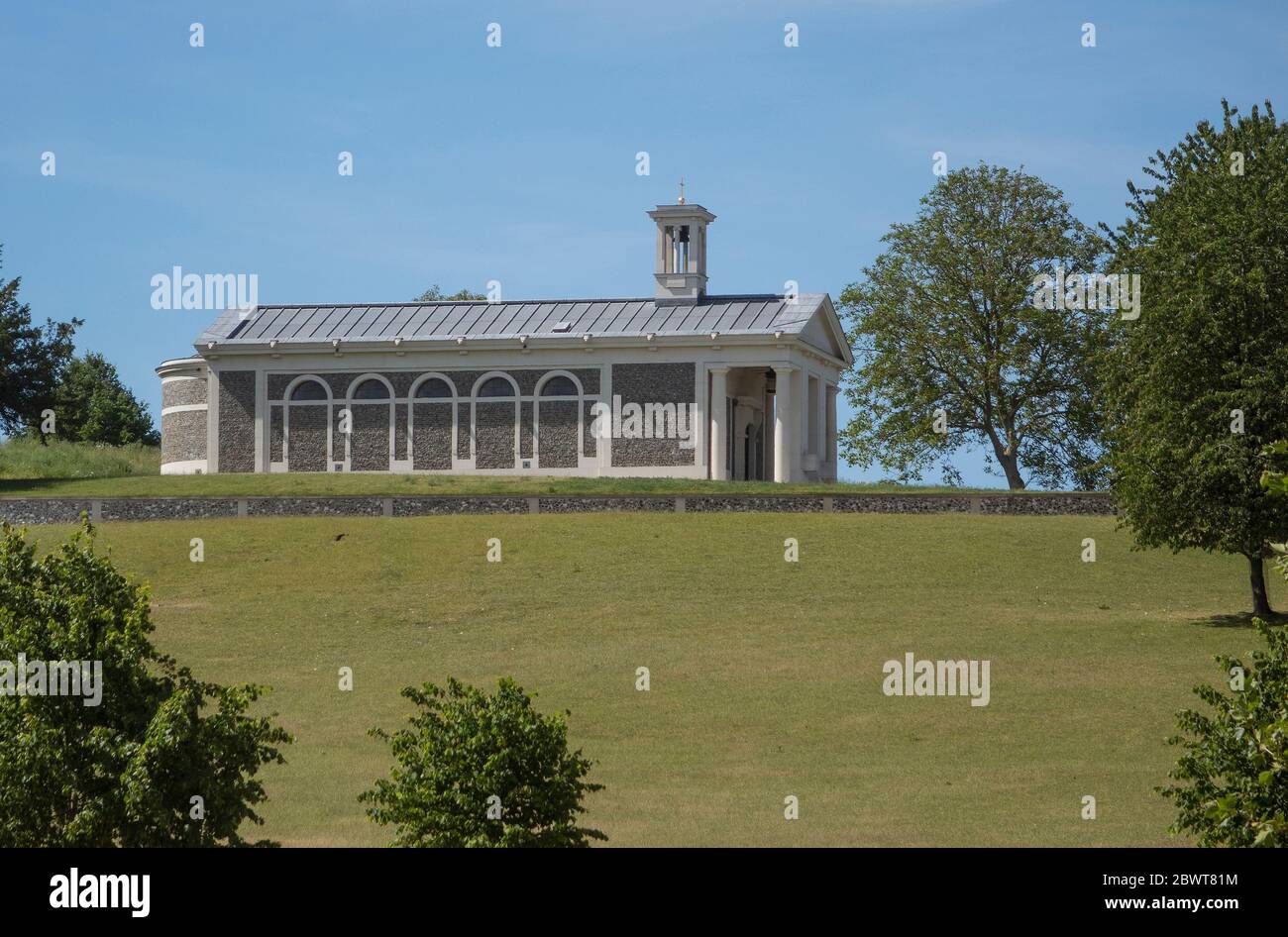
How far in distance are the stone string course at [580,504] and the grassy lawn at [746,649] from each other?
1281 millimetres

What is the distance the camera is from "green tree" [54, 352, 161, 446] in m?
97.6

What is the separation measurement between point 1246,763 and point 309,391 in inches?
2112

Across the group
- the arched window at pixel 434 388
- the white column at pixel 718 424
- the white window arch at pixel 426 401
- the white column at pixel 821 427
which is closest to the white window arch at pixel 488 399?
the white window arch at pixel 426 401

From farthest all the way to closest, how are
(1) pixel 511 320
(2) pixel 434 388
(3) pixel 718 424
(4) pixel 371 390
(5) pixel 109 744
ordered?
(1) pixel 511 320
(4) pixel 371 390
(2) pixel 434 388
(3) pixel 718 424
(5) pixel 109 744

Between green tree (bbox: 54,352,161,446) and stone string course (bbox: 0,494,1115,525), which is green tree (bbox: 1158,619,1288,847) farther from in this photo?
green tree (bbox: 54,352,161,446)

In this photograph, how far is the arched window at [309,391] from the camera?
6191 centimetres

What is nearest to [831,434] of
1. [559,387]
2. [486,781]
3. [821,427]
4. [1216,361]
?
[821,427]

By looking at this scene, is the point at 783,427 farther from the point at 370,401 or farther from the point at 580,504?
the point at 370,401

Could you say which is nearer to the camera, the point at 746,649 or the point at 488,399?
the point at 746,649

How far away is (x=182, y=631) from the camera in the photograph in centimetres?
3381

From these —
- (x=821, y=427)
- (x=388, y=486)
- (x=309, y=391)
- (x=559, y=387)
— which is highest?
(x=309, y=391)

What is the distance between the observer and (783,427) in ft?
194

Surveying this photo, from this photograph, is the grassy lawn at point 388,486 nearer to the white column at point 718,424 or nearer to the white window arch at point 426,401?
the white column at point 718,424
